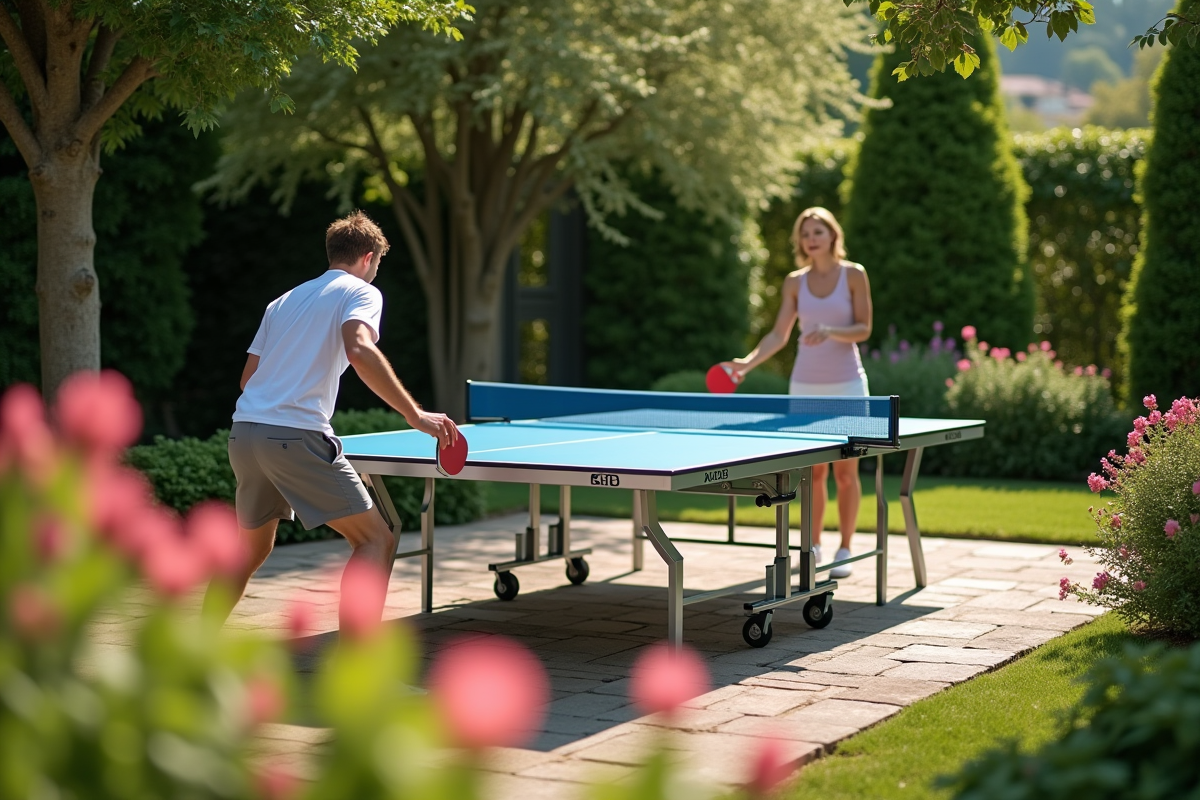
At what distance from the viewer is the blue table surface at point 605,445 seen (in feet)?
20.2

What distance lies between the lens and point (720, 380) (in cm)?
881

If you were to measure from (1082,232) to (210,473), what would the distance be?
11.7 m

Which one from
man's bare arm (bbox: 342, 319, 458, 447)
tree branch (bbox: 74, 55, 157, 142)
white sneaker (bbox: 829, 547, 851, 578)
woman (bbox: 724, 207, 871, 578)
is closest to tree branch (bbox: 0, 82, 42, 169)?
tree branch (bbox: 74, 55, 157, 142)

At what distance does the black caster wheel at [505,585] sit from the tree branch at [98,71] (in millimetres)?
3414

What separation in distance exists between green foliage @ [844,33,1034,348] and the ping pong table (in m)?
7.91

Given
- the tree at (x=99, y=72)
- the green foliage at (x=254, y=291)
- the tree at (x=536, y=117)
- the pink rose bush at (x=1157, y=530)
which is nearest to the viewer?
the pink rose bush at (x=1157, y=530)

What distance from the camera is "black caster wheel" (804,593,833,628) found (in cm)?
723

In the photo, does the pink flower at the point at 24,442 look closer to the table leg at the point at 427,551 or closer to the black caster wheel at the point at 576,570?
the table leg at the point at 427,551

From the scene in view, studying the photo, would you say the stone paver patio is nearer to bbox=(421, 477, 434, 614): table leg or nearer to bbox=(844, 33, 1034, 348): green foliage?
bbox=(421, 477, 434, 614): table leg

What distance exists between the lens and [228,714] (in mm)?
2012

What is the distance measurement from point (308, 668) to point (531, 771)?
6.27 ft

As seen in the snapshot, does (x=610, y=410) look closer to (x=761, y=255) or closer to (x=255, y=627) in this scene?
(x=255, y=627)

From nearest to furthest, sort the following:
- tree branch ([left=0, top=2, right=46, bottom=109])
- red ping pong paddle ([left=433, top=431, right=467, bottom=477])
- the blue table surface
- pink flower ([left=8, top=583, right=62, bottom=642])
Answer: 1. pink flower ([left=8, top=583, right=62, bottom=642])
2. red ping pong paddle ([left=433, top=431, right=467, bottom=477])
3. the blue table surface
4. tree branch ([left=0, top=2, right=46, bottom=109])

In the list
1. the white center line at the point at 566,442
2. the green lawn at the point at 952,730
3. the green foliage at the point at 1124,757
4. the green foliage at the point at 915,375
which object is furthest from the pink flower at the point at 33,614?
the green foliage at the point at 915,375
